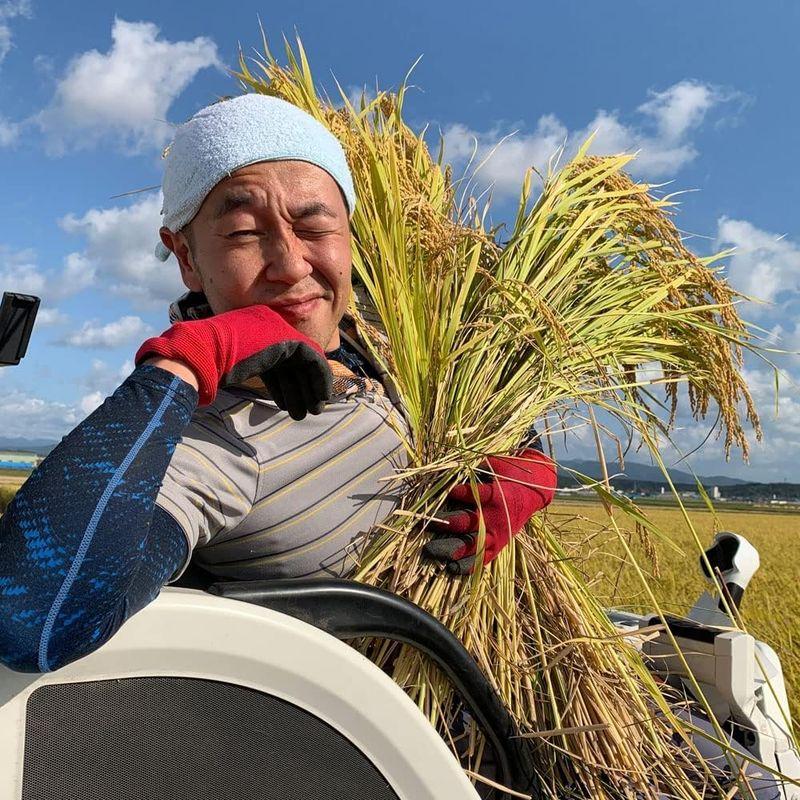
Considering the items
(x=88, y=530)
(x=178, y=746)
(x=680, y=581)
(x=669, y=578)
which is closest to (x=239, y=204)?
(x=88, y=530)

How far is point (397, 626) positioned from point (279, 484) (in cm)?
25

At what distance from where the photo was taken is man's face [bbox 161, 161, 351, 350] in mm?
1165

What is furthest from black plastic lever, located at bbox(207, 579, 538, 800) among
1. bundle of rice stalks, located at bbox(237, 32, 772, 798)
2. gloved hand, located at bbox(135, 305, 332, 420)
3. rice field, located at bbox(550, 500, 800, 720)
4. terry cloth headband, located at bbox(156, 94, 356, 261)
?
terry cloth headband, located at bbox(156, 94, 356, 261)

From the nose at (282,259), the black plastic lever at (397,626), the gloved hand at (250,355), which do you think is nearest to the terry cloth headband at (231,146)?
the nose at (282,259)

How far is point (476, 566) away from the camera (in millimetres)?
1172

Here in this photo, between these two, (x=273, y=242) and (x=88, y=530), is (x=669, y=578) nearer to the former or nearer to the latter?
(x=273, y=242)

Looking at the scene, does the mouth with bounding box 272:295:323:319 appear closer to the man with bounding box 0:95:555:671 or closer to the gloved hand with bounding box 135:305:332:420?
the man with bounding box 0:95:555:671

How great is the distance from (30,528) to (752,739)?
1487 millimetres

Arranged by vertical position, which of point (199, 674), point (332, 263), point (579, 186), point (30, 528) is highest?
point (579, 186)

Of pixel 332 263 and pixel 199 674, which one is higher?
pixel 332 263

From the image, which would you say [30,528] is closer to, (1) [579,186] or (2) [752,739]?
(1) [579,186]

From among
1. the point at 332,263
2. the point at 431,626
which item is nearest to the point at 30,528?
the point at 431,626

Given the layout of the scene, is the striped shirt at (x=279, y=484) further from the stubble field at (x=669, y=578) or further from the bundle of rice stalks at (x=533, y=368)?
the stubble field at (x=669, y=578)

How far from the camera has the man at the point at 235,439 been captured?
75 cm
